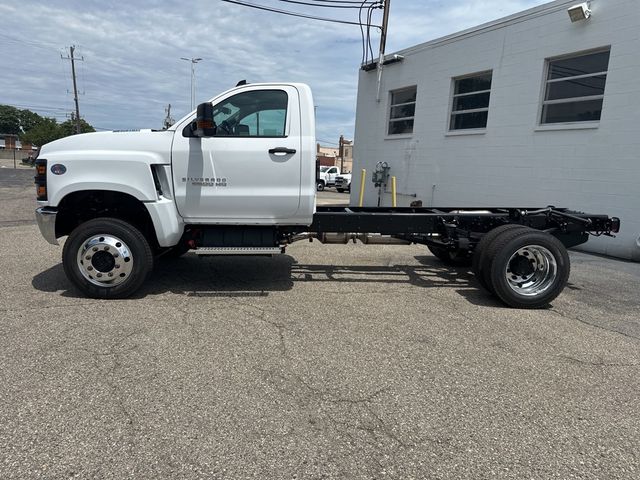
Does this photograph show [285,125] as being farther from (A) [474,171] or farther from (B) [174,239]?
(A) [474,171]

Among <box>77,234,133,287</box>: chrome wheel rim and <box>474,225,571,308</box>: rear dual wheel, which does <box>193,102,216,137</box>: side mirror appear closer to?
<box>77,234,133,287</box>: chrome wheel rim

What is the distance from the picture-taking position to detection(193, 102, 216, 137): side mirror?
16.0 ft

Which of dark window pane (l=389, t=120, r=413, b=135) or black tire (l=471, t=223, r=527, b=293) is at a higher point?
dark window pane (l=389, t=120, r=413, b=135)

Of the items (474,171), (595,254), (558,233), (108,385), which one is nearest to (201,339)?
(108,385)

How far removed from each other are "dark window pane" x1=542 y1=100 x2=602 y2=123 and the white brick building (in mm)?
21

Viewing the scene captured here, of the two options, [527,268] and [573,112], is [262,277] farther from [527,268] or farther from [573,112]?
[573,112]

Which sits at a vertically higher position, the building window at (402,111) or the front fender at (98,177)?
the building window at (402,111)

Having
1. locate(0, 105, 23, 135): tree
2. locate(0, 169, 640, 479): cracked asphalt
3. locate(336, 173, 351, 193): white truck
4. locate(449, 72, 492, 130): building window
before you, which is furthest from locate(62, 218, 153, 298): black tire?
locate(0, 105, 23, 135): tree

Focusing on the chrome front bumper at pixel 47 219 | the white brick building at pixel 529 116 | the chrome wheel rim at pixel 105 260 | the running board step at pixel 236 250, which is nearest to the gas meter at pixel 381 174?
the white brick building at pixel 529 116

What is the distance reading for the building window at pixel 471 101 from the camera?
39.3 ft

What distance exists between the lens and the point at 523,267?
5.58 m

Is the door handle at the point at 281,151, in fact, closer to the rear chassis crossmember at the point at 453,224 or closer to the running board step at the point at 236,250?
the rear chassis crossmember at the point at 453,224

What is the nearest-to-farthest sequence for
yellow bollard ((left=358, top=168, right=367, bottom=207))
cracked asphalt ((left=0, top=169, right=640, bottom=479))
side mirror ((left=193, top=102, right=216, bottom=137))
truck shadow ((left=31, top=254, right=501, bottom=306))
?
cracked asphalt ((left=0, top=169, right=640, bottom=479)) < side mirror ((left=193, top=102, right=216, bottom=137)) < truck shadow ((left=31, top=254, right=501, bottom=306)) < yellow bollard ((left=358, top=168, right=367, bottom=207))

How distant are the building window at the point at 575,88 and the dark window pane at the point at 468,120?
5.64 ft
